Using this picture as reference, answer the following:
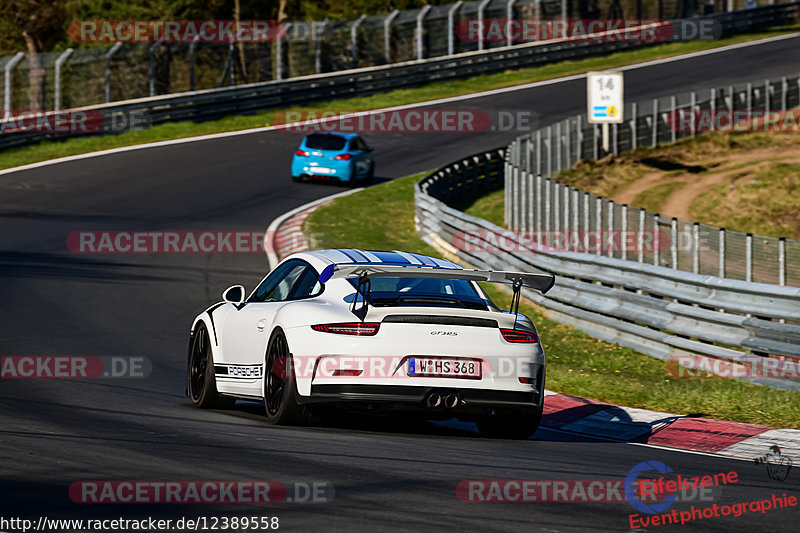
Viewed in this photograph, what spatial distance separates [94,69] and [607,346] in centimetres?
2878

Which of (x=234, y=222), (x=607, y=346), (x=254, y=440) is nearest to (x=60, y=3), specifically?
(x=234, y=222)

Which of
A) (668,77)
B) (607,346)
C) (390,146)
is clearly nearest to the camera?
(607,346)

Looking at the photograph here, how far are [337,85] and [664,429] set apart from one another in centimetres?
3626

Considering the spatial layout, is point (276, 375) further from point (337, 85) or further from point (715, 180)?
point (337, 85)

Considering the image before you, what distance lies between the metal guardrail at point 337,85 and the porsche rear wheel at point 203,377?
83.1 feet

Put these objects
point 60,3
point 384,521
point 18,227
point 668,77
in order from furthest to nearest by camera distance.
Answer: point 60,3 → point 668,77 → point 18,227 → point 384,521

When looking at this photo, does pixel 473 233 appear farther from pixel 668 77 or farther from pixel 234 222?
pixel 668 77

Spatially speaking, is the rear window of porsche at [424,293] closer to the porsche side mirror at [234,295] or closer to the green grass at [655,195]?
the porsche side mirror at [234,295]

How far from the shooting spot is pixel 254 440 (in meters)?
8.02

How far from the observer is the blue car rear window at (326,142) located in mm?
32406

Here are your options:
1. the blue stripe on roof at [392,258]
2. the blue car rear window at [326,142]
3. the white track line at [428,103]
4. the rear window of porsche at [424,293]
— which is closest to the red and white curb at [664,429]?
the rear window of porsche at [424,293]

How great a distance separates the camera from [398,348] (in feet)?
27.7

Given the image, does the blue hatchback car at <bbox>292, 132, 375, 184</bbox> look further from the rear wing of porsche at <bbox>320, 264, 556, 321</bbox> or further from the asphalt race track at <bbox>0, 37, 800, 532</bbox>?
the rear wing of porsche at <bbox>320, 264, 556, 321</bbox>

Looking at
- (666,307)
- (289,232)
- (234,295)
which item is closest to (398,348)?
(234,295)
